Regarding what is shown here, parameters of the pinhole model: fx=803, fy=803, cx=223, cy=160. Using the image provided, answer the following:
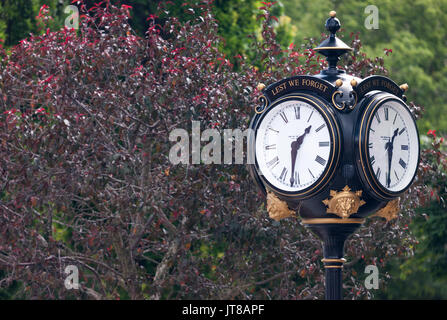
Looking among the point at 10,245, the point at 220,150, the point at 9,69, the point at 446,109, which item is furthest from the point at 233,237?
the point at 446,109

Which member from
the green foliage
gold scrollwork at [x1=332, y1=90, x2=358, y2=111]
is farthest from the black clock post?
the green foliage

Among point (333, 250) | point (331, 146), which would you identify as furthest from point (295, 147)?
point (333, 250)

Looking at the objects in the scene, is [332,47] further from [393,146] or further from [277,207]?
[277,207]

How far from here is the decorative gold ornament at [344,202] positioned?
489 centimetres

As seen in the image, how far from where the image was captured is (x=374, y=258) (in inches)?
284

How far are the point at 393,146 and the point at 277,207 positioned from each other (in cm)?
84

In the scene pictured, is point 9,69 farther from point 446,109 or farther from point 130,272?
point 446,109

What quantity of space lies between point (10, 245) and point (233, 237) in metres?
1.91

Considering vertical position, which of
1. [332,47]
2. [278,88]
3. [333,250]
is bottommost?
[333,250]

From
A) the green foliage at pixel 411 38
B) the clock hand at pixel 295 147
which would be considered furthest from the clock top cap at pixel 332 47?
the green foliage at pixel 411 38

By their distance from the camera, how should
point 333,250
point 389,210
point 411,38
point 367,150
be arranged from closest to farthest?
point 367,150
point 333,250
point 389,210
point 411,38

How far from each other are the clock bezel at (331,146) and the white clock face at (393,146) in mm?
210

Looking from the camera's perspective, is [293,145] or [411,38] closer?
[293,145]

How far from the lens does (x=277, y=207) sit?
5254 millimetres
